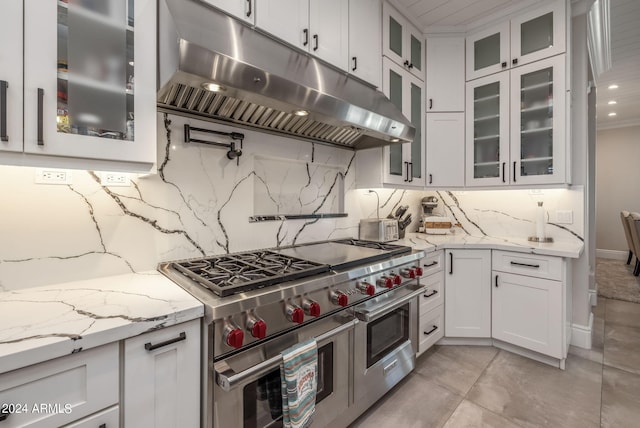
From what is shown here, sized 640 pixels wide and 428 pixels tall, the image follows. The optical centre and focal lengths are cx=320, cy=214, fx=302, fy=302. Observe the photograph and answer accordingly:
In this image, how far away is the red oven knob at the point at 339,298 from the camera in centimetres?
145

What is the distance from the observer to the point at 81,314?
0.96m

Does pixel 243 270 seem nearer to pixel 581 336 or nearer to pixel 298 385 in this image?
pixel 298 385

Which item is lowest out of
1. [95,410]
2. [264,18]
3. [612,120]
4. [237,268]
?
[95,410]

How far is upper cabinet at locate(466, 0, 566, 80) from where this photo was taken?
2.49 m

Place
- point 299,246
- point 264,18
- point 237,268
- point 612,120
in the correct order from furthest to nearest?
point 612,120, point 299,246, point 264,18, point 237,268

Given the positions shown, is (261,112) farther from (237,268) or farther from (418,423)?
(418,423)

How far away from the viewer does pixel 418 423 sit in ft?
5.72

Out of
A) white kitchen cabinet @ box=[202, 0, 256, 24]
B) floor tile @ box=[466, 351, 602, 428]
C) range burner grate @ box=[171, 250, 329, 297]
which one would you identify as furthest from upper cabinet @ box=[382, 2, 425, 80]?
floor tile @ box=[466, 351, 602, 428]

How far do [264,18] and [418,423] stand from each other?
241 centimetres

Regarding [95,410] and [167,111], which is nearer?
[95,410]

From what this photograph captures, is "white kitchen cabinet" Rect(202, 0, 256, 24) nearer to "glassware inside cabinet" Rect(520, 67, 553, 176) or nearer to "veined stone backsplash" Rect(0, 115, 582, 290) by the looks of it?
"veined stone backsplash" Rect(0, 115, 582, 290)

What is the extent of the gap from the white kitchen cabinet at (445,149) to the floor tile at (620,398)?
5.96ft

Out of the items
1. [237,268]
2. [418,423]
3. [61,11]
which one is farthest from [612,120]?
[61,11]

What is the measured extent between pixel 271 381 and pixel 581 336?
9.33 ft
